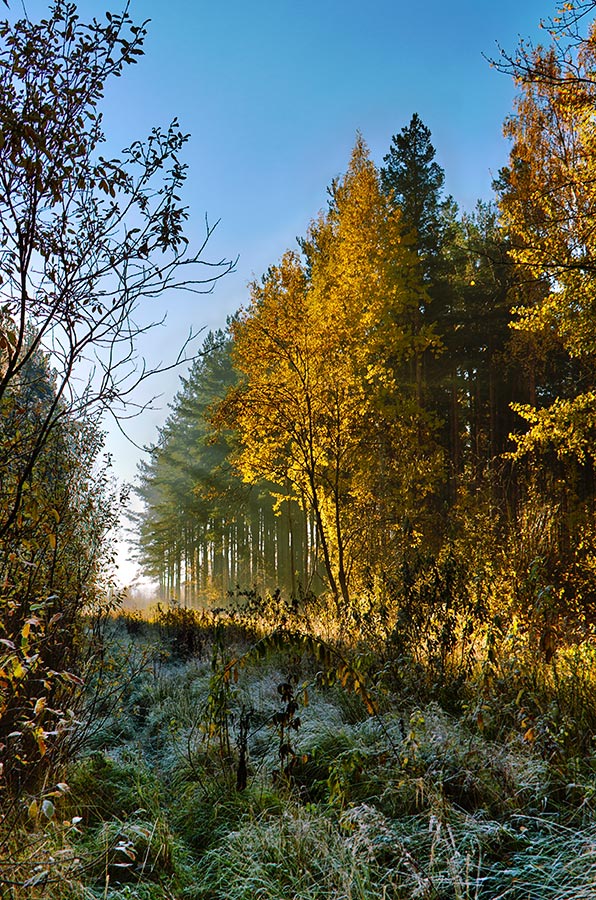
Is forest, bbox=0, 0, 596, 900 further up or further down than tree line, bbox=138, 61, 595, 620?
further down

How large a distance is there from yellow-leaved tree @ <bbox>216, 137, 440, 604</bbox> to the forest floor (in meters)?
6.20

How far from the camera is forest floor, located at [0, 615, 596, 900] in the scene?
246 centimetres

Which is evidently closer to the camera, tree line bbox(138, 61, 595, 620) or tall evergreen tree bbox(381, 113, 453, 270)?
tree line bbox(138, 61, 595, 620)

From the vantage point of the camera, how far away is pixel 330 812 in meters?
3.16

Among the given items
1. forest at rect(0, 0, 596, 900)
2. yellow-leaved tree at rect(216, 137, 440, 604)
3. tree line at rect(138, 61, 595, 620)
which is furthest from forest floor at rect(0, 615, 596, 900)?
yellow-leaved tree at rect(216, 137, 440, 604)

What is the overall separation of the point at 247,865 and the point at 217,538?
2430 centimetres

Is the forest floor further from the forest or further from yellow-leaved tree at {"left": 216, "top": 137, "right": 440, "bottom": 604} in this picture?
yellow-leaved tree at {"left": 216, "top": 137, "right": 440, "bottom": 604}

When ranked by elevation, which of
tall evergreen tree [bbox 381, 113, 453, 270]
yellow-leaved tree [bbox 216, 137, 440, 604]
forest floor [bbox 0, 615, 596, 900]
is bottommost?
forest floor [bbox 0, 615, 596, 900]

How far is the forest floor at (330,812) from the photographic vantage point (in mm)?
2459

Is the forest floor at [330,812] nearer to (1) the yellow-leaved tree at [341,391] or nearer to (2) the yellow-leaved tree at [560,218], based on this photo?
(2) the yellow-leaved tree at [560,218]

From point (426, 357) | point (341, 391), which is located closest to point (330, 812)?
point (341, 391)

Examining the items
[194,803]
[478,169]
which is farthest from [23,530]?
[478,169]

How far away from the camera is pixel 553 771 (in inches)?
127

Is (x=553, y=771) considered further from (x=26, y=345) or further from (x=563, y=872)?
(x=26, y=345)
